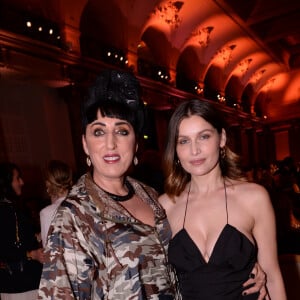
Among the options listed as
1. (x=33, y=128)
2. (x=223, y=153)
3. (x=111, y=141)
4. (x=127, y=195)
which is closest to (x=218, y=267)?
(x=127, y=195)

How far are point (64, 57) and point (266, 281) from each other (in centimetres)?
913

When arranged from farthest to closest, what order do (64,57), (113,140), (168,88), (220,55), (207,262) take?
(220,55) < (168,88) < (64,57) < (207,262) < (113,140)

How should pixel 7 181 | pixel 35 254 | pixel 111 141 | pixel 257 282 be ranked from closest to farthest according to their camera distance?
pixel 111 141 → pixel 257 282 → pixel 35 254 → pixel 7 181

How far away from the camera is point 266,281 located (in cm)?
225

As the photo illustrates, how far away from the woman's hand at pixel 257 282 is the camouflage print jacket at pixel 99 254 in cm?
50

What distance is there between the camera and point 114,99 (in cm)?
192

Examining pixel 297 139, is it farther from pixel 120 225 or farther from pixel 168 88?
pixel 120 225

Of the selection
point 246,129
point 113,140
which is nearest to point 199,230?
point 113,140

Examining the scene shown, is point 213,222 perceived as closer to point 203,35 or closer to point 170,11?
point 170,11

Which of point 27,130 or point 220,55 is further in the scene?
point 220,55

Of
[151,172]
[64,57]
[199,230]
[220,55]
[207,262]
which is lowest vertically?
[207,262]

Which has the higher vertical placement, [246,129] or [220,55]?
[220,55]

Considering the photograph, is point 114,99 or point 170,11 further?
point 170,11

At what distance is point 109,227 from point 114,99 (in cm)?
68
